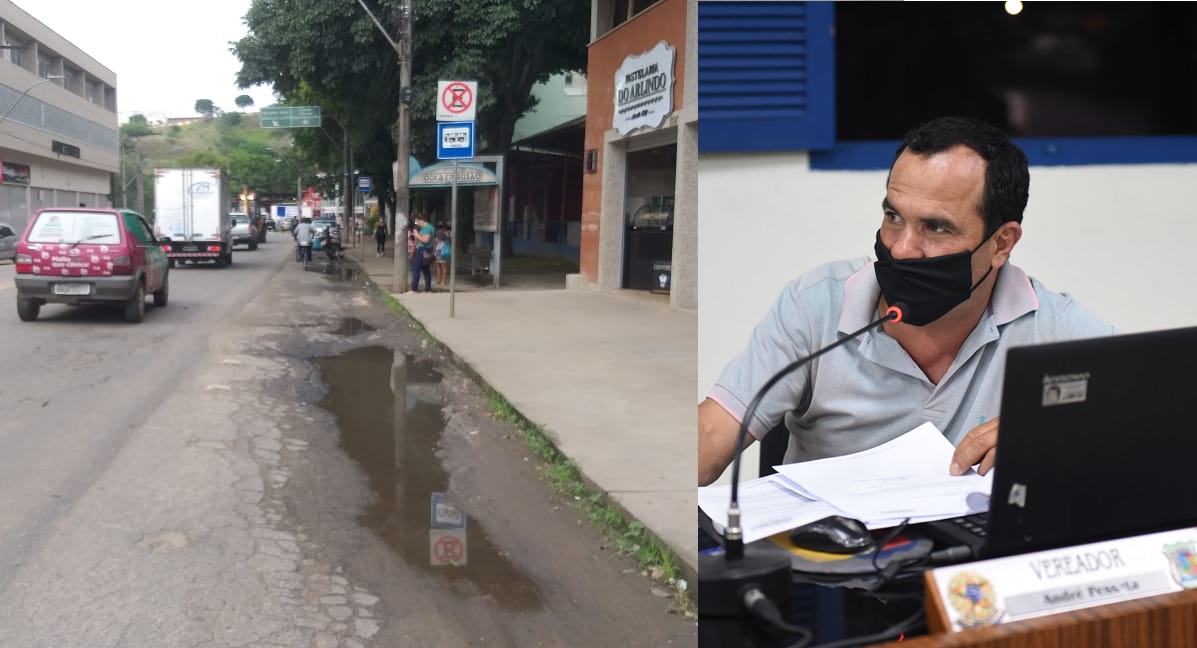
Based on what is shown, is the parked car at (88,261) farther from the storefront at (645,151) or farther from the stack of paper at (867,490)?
the stack of paper at (867,490)

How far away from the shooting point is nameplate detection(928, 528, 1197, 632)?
3.31 ft

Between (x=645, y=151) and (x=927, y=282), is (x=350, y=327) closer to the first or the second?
(x=645, y=151)

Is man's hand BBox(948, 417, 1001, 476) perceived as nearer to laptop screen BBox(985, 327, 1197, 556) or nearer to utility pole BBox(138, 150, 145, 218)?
laptop screen BBox(985, 327, 1197, 556)

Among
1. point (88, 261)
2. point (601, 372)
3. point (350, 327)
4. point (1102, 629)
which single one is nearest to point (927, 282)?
point (1102, 629)

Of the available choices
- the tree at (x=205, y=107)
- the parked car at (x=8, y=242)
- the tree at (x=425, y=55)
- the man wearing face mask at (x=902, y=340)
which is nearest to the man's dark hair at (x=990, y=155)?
the man wearing face mask at (x=902, y=340)

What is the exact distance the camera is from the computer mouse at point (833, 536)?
1188 millimetres

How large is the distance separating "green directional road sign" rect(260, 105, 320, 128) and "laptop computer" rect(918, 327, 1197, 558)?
1251 mm

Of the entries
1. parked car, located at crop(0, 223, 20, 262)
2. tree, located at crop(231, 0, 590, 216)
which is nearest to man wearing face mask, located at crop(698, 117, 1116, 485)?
tree, located at crop(231, 0, 590, 216)

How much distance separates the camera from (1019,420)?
104cm

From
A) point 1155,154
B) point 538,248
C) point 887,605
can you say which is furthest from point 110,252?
point 1155,154

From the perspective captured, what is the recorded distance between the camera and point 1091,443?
3.59 ft

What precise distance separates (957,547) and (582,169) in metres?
1.11

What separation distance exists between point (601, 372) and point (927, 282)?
429cm

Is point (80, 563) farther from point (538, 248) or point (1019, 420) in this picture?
point (1019, 420)
